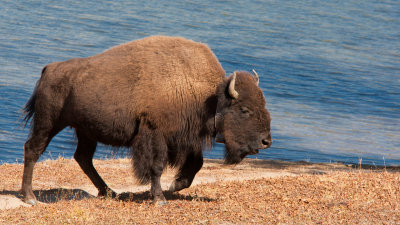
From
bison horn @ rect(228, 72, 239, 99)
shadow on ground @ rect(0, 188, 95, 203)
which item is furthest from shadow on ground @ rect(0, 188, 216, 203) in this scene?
bison horn @ rect(228, 72, 239, 99)

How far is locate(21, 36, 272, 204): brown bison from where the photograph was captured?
8.33 meters

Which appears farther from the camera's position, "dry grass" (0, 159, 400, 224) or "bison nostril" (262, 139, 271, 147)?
"bison nostril" (262, 139, 271, 147)

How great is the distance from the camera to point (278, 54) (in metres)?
31.5

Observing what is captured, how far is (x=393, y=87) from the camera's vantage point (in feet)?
92.5

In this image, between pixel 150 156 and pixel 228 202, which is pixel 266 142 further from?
pixel 150 156

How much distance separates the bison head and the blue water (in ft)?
19.1

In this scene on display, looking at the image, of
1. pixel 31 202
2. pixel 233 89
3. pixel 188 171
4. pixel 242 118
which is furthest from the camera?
pixel 188 171

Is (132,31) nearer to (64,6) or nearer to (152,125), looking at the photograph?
(64,6)

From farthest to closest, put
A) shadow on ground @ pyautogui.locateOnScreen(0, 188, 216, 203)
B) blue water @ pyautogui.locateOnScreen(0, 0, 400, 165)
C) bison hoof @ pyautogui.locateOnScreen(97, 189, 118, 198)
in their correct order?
blue water @ pyautogui.locateOnScreen(0, 0, 400, 165) < bison hoof @ pyautogui.locateOnScreen(97, 189, 118, 198) < shadow on ground @ pyautogui.locateOnScreen(0, 188, 216, 203)

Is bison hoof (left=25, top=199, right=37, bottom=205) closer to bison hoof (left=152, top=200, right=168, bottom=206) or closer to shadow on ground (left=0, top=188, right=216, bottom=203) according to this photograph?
shadow on ground (left=0, top=188, right=216, bottom=203)

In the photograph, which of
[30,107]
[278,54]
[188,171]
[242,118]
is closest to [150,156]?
[188,171]

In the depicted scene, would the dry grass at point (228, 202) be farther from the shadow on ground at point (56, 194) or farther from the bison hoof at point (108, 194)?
the bison hoof at point (108, 194)

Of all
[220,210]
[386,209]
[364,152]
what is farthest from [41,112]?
[364,152]

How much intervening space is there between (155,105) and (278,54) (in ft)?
78.2
